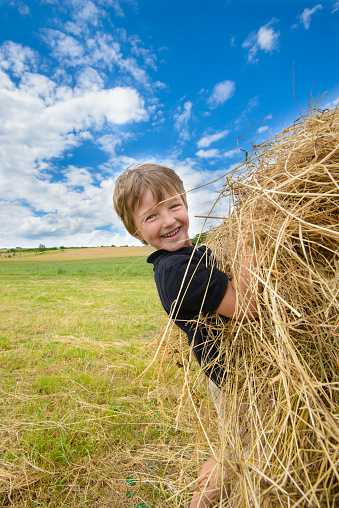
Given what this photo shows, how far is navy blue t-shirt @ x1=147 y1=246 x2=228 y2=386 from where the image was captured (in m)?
A: 1.19

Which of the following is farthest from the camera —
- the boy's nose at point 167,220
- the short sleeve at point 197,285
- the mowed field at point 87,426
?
the mowed field at point 87,426

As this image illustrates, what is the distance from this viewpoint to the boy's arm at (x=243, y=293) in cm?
101

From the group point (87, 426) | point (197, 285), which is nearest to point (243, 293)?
Answer: point (197, 285)

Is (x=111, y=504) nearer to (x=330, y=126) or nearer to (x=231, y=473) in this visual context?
(x=231, y=473)

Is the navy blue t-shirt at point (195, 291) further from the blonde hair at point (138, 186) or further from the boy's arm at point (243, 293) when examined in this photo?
the blonde hair at point (138, 186)

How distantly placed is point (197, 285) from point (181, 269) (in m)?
0.13

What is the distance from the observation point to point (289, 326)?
2.94 feet

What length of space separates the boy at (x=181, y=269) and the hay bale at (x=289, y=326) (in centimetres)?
12

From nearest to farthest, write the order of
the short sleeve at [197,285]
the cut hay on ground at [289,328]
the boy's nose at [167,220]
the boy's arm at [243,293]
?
1. the cut hay on ground at [289,328]
2. the boy's arm at [243,293]
3. the short sleeve at [197,285]
4. the boy's nose at [167,220]

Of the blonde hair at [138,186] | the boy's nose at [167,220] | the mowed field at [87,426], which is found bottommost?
the mowed field at [87,426]

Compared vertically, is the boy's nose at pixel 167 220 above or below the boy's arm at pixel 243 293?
above

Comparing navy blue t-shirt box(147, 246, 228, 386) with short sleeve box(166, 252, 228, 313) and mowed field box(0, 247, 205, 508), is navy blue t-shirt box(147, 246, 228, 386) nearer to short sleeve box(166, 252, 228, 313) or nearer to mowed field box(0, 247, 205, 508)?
short sleeve box(166, 252, 228, 313)

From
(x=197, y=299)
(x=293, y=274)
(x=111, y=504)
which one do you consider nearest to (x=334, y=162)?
(x=293, y=274)

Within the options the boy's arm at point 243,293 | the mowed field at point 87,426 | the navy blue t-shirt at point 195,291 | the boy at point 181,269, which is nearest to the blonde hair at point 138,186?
the boy at point 181,269
